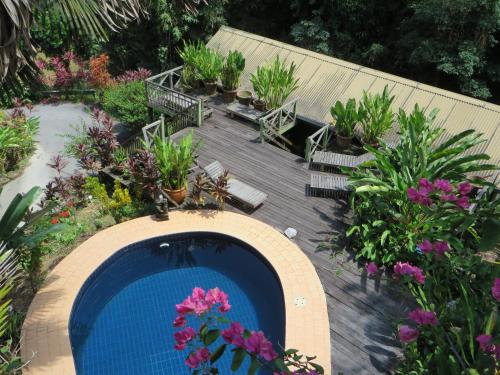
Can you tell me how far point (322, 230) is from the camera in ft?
33.1

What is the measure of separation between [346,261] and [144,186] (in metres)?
4.93

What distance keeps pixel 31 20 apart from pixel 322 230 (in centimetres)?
731

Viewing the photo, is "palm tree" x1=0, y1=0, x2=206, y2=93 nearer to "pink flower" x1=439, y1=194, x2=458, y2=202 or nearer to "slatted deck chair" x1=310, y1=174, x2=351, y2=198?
"pink flower" x1=439, y1=194, x2=458, y2=202

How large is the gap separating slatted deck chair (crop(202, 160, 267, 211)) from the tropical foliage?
2.25m

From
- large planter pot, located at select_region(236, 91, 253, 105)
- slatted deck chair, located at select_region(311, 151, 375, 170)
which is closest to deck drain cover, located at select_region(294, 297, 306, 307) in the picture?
slatted deck chair, located at select_region(311, 151, 375, 170)

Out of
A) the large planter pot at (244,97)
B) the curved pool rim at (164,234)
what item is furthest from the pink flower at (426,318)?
the large planter pot at (244,97)

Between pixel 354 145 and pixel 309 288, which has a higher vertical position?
pixel 354 145

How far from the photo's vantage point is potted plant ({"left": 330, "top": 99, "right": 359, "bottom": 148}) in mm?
12117

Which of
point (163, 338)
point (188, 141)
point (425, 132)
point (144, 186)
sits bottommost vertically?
point (163, 338)

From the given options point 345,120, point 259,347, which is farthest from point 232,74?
point 259,347

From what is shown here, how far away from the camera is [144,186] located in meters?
10.4

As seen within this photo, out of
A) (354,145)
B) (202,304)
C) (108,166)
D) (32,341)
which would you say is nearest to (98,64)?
(108,166)

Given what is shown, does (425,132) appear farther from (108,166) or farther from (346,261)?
(108,166)

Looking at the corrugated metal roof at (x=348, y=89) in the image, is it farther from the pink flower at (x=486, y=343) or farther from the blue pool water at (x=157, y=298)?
the pink flower at (x=486, y=343)
